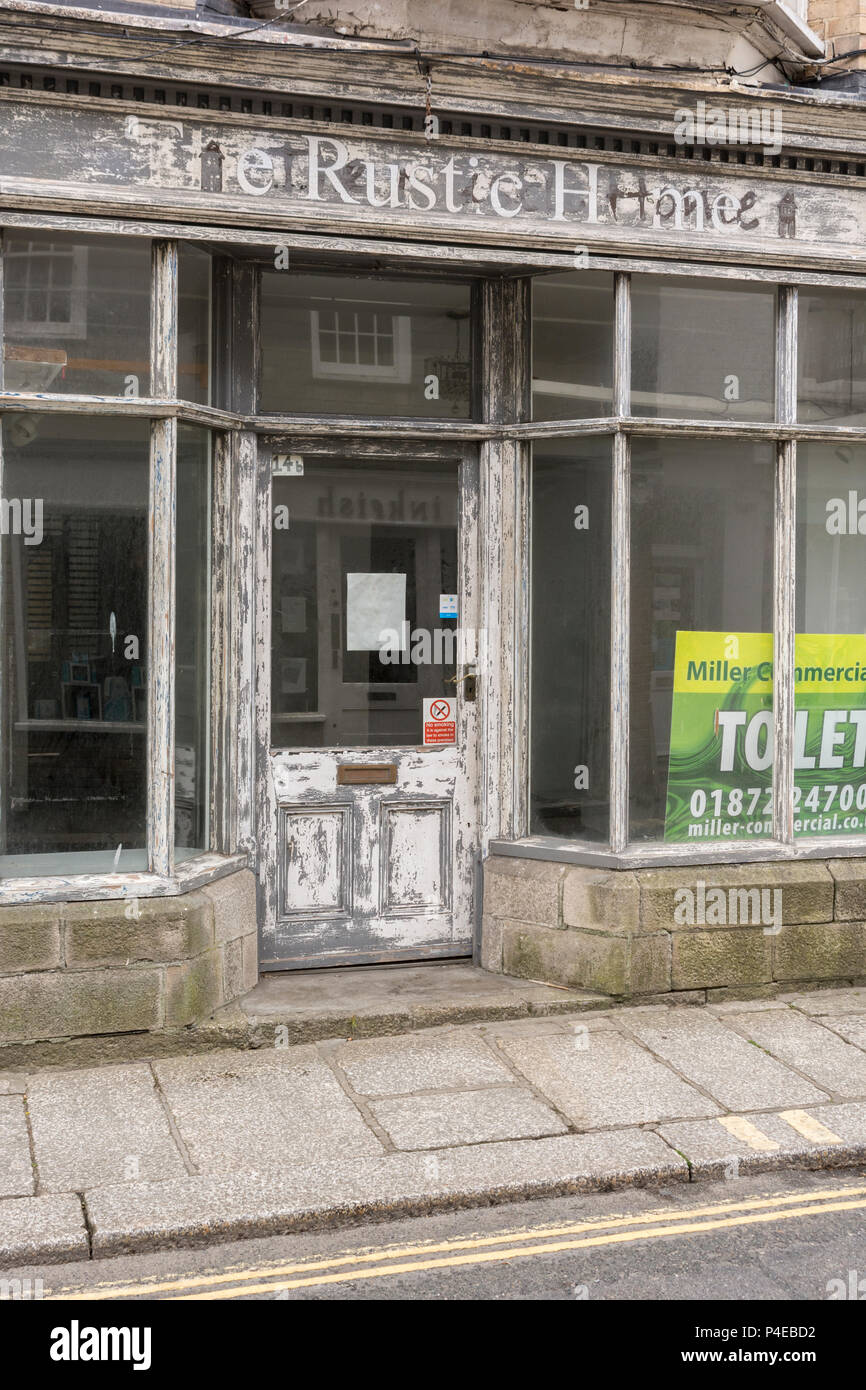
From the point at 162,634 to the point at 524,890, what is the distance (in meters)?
2.41

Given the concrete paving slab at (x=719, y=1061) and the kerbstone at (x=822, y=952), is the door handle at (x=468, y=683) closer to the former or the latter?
the concrete paving slab at (x=719, y=1061)

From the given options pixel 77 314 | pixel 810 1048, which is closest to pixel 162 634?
pixel 77 314

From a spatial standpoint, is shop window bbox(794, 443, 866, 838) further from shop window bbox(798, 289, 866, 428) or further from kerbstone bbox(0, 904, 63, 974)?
kerbstone bbox(0, 904, 63, 974)

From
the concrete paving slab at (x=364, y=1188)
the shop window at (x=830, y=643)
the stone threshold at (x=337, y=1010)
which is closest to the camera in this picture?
the concrete paving slab at (x=364, y=1188)

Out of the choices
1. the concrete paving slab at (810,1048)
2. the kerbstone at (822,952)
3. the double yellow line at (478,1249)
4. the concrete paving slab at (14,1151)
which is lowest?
the double yellow line at (478,1249)

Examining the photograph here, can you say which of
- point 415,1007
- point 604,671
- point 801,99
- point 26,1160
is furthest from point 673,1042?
point 801,99

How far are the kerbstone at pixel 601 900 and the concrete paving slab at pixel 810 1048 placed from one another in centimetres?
75

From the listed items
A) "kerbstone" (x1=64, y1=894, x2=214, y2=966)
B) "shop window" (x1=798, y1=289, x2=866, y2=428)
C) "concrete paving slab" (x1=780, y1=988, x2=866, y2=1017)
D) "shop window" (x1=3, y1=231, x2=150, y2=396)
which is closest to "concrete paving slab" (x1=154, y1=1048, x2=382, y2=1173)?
"kerbstone" (x1=64, y1=894, x2=214, y2=966)

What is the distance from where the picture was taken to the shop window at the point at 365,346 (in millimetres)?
7172

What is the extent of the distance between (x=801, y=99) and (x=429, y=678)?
144 inches

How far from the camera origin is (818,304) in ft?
25.1

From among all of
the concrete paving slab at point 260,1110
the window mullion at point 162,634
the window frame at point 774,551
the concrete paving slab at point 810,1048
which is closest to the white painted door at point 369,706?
the window frame at point 774,551

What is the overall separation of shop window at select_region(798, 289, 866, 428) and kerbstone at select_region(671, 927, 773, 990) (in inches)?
114

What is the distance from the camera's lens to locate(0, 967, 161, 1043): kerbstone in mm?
6230
